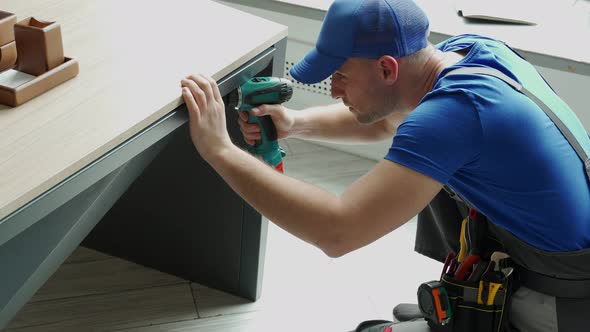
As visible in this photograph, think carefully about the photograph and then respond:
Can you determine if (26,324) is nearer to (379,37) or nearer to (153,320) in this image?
(153,320)

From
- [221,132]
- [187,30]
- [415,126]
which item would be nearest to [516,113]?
[415,126]

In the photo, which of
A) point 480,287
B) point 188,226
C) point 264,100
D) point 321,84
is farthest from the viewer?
point 321,84

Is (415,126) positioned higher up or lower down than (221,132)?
higher up

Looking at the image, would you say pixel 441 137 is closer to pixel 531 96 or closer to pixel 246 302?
pixel 531 96

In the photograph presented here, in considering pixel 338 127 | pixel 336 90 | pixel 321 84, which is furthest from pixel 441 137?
pixel 321 84

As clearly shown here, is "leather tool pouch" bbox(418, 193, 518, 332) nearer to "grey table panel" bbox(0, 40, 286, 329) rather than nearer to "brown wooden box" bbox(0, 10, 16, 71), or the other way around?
"grey table panel" bbox(0, 40, 286, 329)

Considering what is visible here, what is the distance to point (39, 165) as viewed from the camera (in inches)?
50.0

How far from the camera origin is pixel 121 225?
2338 mm

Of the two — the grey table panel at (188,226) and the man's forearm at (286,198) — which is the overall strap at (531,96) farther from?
the grey table panel at (188,226)

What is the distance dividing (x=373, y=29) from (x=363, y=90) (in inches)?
5.1

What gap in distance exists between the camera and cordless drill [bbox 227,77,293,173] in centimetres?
174

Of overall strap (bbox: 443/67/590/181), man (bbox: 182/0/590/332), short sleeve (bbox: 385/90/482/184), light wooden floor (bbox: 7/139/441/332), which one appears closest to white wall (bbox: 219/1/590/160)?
light wooden floor (bbox: 7/139/441/332)

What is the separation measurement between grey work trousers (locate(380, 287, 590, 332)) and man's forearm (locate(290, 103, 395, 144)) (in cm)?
50

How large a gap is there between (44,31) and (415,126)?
0.66m
